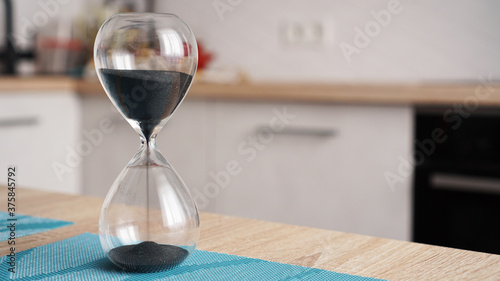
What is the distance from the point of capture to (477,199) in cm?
172

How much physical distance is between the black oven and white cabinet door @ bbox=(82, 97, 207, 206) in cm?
83

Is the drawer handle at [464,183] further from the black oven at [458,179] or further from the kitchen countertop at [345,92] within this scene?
the kitchen countertop at [345,92]

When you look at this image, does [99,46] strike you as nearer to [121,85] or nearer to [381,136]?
[121,85]

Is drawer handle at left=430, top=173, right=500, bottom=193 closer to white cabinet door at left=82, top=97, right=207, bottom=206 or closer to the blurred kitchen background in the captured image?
the blurred kitchen background

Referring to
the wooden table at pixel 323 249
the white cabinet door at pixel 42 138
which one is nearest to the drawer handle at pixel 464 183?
the wooden table at pixel 323 249

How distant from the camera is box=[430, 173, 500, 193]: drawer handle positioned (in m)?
1.69

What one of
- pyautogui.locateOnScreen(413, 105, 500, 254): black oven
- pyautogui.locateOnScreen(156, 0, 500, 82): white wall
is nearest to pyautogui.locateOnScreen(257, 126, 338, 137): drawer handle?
pyautogui.locateOnScreen(413, 105, 500, 254): black oven

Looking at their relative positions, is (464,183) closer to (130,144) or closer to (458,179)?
(458,179)

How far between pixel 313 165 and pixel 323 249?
1308mm

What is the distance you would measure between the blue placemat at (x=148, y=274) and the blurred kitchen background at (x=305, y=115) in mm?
1297

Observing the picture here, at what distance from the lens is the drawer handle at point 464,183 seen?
5.55 feet

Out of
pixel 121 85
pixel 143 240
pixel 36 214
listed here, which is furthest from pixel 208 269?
pixel 36 214

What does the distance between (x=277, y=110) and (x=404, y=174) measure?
19.6 inches

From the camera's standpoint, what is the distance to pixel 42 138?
235 centimetres
